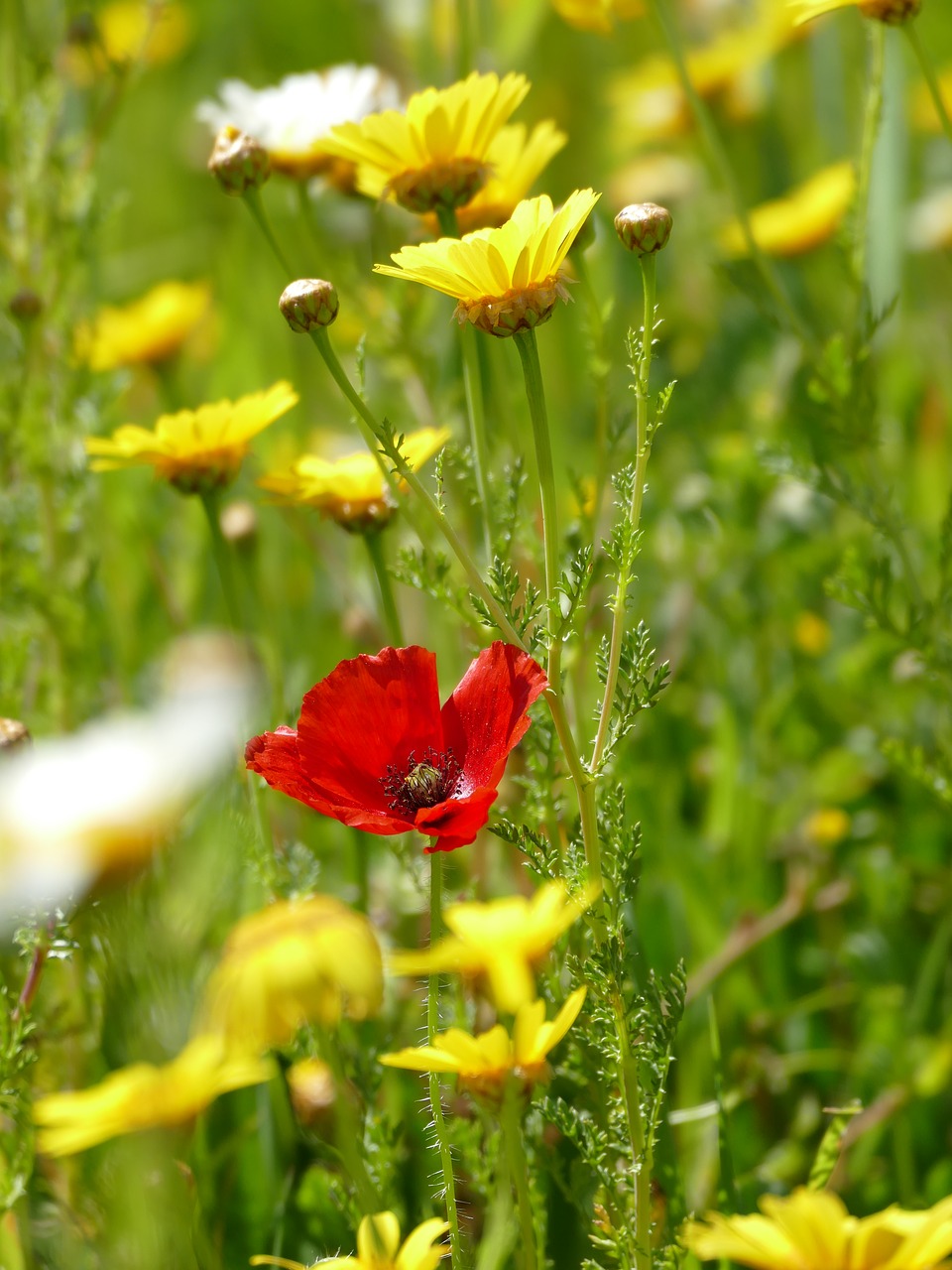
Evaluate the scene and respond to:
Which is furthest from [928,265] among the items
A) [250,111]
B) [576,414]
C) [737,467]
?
[250,111]

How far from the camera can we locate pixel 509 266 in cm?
59

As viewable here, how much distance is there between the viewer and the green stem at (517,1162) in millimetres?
530

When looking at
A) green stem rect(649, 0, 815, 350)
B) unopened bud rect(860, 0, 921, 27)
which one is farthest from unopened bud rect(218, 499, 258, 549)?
unopened bud rect(860, 0, 921, 27)

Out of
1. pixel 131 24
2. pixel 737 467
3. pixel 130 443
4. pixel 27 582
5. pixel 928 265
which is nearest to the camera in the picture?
pixel 130 443

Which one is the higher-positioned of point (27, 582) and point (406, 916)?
point (27, 582)

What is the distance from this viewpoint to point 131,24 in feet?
8.82

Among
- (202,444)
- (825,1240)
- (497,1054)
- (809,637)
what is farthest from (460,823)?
(809,637)

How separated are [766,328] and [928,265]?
548 mm

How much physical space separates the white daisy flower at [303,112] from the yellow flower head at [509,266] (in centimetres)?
39

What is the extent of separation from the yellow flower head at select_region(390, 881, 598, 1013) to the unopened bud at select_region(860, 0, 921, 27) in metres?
0.55

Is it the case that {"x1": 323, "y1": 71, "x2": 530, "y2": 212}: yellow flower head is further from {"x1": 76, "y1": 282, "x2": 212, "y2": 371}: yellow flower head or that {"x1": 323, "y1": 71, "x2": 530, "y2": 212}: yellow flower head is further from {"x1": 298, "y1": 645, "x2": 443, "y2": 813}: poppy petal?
{"x1": 76, "y1": 282, "x2": 212, "y2": 371}: yellow flower head

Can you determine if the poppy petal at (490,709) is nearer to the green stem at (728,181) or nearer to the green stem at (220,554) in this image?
the green stem at (220,554)

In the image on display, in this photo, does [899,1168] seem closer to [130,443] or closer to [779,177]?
[130,443]

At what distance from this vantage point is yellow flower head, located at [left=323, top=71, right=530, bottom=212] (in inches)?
29.2
